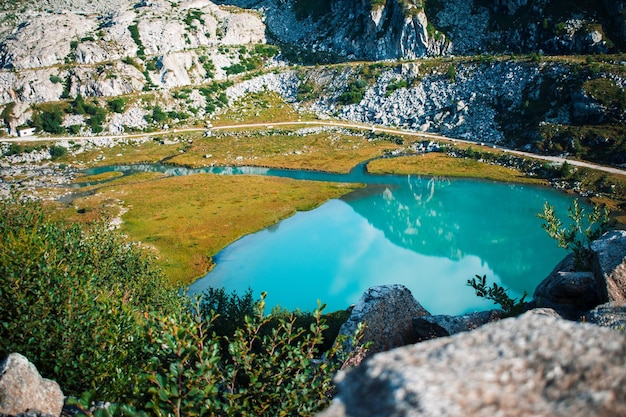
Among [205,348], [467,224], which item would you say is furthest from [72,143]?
[205,348]

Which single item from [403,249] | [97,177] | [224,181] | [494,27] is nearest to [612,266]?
[403,249]

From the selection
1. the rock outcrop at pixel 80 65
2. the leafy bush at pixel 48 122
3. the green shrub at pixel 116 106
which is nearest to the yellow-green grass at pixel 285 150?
the green shrub at pixel 116 106

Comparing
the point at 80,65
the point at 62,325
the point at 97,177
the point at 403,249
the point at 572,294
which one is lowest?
the point at 97,177

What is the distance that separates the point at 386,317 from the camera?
2459 cm

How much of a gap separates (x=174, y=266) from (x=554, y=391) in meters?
61.2

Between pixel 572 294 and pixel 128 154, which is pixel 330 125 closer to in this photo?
pixel 128 154

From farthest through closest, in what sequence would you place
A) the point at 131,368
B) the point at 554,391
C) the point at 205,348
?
the point at 131,368, the point at 205,348, the point at 554,391

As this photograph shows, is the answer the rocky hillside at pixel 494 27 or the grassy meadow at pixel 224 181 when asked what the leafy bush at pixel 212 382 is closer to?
the grassy meadow at pixel 224 181

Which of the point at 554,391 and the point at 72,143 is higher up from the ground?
the point at 554,391

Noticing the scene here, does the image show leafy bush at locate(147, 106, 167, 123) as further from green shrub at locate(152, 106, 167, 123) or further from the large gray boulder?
the large gray boulder

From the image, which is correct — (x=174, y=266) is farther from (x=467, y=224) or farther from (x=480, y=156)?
(x=480, y=156)

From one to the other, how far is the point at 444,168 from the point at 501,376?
108m

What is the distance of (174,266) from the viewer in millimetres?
60469

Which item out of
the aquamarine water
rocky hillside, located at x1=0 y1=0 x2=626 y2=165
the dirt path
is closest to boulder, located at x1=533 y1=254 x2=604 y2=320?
the aquamarine water
